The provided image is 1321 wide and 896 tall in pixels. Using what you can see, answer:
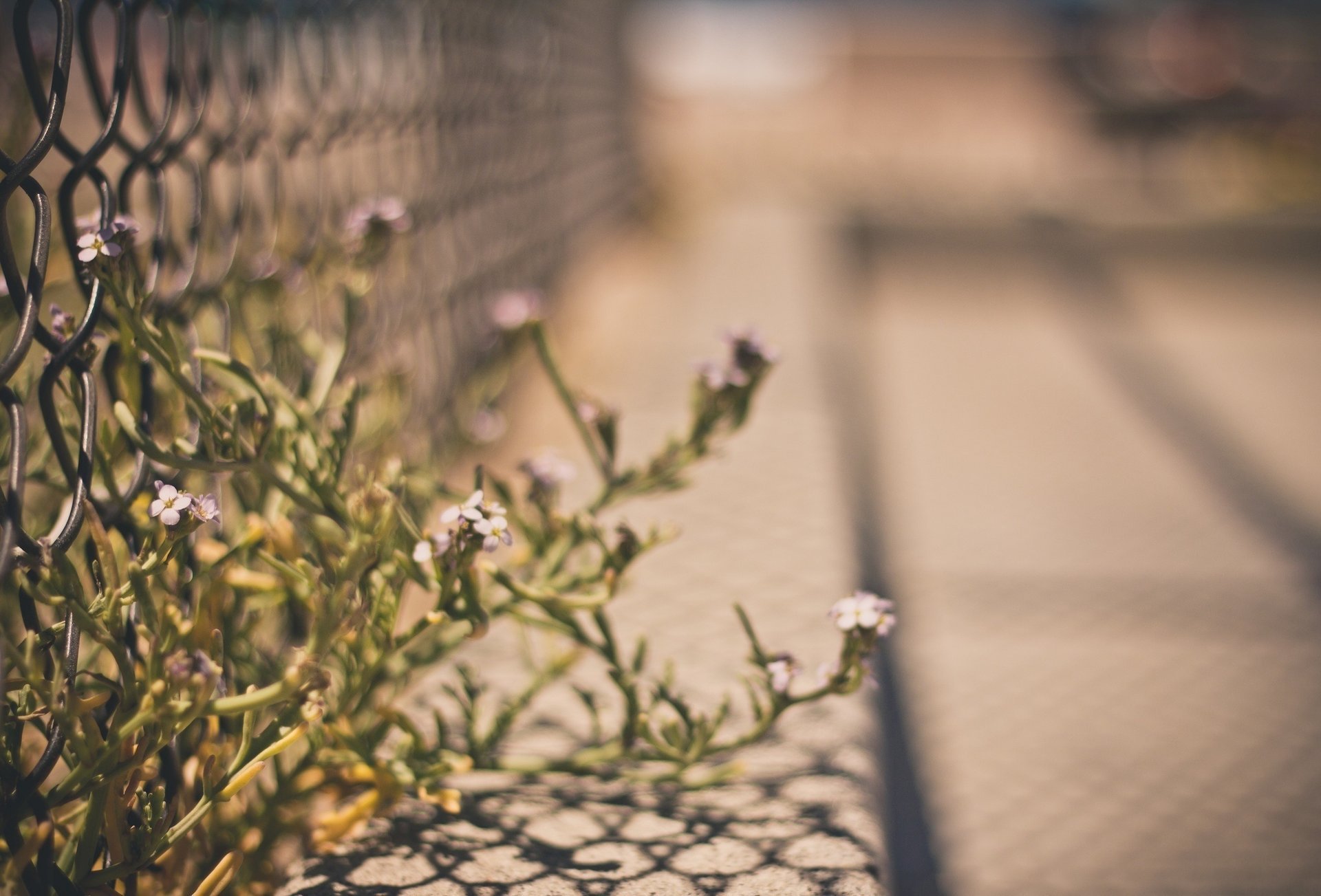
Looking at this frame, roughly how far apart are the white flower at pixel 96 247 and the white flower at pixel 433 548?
361 mm

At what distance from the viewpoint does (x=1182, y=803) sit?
69.4 inches

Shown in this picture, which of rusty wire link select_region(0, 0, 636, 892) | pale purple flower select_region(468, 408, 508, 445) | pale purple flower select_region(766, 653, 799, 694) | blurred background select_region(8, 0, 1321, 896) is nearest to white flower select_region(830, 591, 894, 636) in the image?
pale purple flower select_region(766, 653, 799, 694)

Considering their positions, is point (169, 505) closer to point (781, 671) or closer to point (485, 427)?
point (781, 671)

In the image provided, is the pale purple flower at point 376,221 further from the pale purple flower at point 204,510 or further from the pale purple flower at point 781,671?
the pale purple flower at point 781,671

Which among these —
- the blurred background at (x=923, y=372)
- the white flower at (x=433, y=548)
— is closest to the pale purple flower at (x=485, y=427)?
the blurred background at (x=923, y=372)

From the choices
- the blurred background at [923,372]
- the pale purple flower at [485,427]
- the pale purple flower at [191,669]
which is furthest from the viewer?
the pale purple flower at [485,427]

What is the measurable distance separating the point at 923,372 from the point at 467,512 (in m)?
3.75

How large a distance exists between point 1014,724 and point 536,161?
2.71m

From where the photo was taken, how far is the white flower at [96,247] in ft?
2.83

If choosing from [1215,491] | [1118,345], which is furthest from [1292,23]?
[1215,491]

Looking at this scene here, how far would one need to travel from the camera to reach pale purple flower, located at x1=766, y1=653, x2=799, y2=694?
1.06m

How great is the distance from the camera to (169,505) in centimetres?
87

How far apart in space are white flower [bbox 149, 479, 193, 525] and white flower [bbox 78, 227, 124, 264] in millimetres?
194

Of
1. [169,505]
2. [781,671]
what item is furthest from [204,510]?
[781,671]
